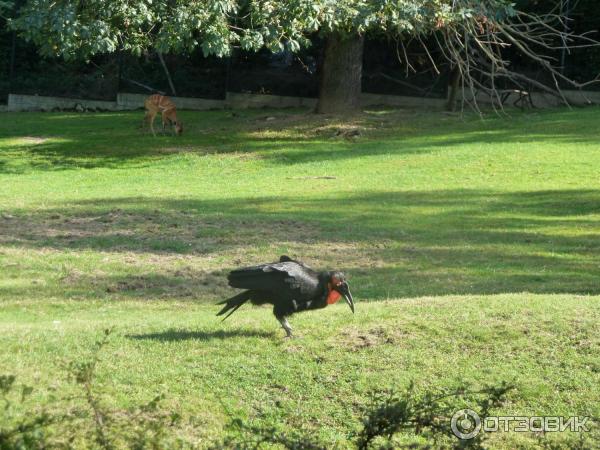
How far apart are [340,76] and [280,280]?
784 inches

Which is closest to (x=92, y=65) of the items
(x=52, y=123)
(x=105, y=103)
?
(x=105, y=103)

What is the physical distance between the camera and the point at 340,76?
26.8 meters

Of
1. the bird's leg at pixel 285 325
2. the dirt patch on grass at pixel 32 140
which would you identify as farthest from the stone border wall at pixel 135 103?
the bird's leg at pixel 285 325

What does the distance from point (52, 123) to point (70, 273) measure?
18699 millimetres

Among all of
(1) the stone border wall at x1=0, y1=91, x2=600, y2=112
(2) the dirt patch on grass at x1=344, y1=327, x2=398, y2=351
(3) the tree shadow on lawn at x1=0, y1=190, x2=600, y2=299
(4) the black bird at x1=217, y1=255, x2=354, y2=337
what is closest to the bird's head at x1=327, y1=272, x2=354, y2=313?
(4) the black bird at x1=217, y1=255, x2=354, y2=337

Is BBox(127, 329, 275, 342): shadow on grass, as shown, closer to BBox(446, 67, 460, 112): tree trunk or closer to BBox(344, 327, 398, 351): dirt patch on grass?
BBox(344, 327, 398, 351): dirt patch on grass

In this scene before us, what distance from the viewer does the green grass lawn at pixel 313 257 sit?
732 centimetres

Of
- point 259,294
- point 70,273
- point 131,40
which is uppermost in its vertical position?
point 131,40

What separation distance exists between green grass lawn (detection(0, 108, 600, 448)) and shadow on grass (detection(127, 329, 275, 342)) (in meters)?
0.03

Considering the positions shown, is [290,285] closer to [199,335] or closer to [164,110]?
[199,335]

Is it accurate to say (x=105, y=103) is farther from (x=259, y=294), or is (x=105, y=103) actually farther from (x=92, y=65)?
(x=259, y=294)

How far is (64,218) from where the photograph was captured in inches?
621

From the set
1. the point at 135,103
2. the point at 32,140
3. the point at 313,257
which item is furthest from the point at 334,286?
the point at 135,103

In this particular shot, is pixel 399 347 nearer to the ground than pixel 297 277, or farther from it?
nearer to the ground
